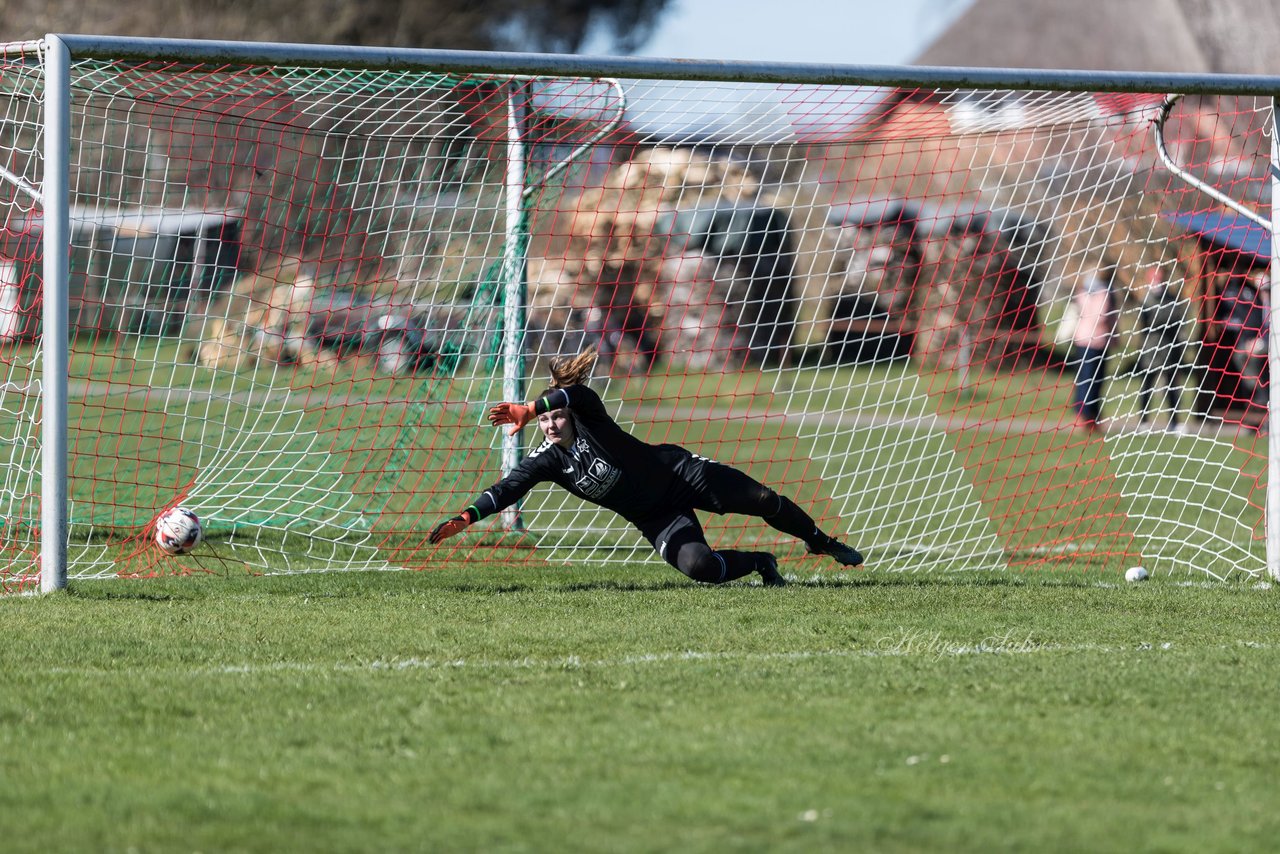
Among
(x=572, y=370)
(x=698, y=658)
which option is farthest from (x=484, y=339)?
(x=698, y=658)

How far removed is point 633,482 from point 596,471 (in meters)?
0.19

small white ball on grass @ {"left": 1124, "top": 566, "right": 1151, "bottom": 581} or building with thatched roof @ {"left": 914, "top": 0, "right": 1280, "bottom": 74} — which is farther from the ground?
building with thatched roof @ {"left": 914, "top": 0, "right": 1280, "bottom": 74}

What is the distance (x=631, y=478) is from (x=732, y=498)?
0.52 m

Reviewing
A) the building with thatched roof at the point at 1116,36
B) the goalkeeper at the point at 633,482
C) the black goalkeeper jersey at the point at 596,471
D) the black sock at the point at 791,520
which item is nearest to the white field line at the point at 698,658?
the goalkeeper at the point at 633,482

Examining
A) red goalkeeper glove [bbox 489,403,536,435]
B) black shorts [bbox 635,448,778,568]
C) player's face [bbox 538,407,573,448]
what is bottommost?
black shorts [bbox 635,448,778,568]

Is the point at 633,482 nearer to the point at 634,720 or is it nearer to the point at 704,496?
the point at 704,496

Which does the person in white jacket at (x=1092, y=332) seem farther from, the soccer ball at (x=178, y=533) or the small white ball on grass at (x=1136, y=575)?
the soccer ball at (x=178, y=533)

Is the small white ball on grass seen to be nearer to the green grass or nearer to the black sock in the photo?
the green grass

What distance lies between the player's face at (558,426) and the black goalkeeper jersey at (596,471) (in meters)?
0.03

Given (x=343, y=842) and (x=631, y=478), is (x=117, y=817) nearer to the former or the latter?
(x=343, y=842)

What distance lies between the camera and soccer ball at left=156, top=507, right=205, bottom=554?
705 centimetres

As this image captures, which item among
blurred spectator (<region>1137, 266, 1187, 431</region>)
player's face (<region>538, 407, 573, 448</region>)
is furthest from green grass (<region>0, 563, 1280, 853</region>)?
blurred spectator (<region>1137, 266, 1187, 431</region>)

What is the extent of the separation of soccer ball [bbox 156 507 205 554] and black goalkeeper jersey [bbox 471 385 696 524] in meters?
1.33

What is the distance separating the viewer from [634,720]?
4.51 m
